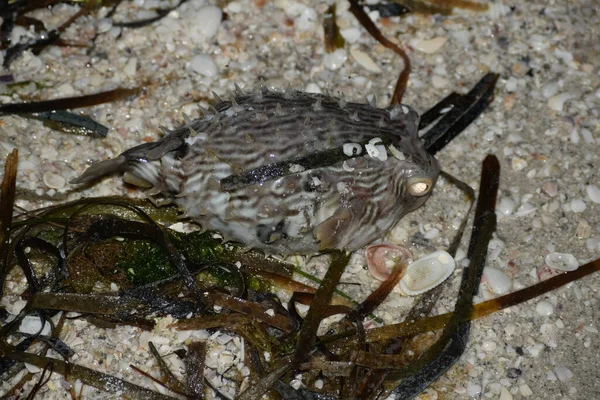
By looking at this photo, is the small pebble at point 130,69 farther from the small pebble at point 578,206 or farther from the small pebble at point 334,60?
the small pebble at point 578,206

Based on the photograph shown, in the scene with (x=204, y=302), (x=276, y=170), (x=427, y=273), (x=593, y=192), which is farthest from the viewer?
(x=593, y=192)

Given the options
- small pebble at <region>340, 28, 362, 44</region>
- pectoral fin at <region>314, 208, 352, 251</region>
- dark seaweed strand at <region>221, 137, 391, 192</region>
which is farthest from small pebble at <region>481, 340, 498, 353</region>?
small pebble at <region>340, 28, 362, 44</region>

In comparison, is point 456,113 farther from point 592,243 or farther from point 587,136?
point 592,243

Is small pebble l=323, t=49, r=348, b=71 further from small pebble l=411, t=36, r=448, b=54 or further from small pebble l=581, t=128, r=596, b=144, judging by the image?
small pebble l=581, t=128, r=596, b=144

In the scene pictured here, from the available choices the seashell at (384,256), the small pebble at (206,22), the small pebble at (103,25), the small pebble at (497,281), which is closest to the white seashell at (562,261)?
the small pebble at (497,281)

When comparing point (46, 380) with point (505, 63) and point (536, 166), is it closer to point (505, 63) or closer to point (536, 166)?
point (536, 166)

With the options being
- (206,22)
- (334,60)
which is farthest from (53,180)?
(334,60)

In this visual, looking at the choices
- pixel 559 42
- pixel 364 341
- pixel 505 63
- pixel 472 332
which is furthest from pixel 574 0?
pixel 364 341
